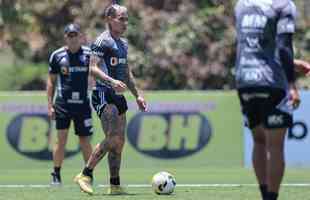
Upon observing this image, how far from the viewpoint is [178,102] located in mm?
20453

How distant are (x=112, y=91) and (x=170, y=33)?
50.2ft

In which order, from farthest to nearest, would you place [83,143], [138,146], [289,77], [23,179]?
[138,146] → [23,179] → [83,143] → [289,77]

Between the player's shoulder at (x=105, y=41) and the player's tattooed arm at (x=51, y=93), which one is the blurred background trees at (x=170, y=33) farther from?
the player's shoulder at (x=105, y=41)

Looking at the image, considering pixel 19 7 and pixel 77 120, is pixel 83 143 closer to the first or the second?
pixel 77 120

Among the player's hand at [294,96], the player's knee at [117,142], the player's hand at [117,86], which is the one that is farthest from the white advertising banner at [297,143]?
the player's hand at [294,96]

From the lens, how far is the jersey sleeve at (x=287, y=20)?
9.34m

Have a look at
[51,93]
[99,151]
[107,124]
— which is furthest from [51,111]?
[107,124]

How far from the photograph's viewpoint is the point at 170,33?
2805 centimetres

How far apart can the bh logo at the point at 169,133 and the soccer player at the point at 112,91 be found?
23.7 ft

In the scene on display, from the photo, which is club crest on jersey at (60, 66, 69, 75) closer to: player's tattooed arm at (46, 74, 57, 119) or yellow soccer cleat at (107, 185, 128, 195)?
player's tattooed arm at (46, 74, 57, 119)

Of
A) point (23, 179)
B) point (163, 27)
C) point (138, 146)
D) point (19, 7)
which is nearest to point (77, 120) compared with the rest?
point (23, 179)

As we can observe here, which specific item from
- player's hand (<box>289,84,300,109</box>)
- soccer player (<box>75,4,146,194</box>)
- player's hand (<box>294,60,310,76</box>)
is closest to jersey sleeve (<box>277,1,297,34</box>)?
player's hand (<box>289,84,300,109</box>)

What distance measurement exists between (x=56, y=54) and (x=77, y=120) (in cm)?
98

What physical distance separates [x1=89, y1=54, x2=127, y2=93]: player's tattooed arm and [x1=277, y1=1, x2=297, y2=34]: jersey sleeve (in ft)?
10.9
